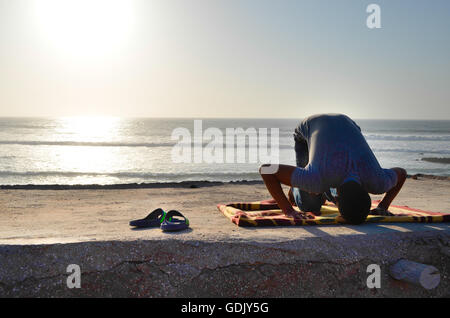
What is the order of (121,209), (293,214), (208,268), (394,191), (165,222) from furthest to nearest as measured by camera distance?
1. (121,209)
2. (394,191)
3. (293,214)
4. (165,222)
5. (208,268)

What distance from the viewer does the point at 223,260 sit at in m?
3.29

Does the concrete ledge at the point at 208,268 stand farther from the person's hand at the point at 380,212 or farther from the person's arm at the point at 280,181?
the person's hand at the point at 380,212

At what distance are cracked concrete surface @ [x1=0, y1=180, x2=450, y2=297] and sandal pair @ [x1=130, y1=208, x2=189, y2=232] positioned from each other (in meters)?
0.14

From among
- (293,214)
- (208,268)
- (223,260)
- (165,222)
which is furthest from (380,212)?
(165,222)

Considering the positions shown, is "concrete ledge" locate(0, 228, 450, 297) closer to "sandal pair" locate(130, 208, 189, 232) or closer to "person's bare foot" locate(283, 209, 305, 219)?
"sandal pair" locate(130, 208, 189, 232)

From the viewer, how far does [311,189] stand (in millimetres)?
4008

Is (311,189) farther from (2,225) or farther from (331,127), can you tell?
(2,225)

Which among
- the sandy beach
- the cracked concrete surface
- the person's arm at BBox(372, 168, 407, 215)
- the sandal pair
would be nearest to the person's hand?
the person's arm at BBox(372, 168, 407, 215)

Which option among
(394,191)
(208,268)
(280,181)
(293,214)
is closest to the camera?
(208,268)

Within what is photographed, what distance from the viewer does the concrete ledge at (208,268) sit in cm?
311

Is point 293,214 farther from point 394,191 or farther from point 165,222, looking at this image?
point 165,222

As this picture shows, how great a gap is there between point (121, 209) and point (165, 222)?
2.51m

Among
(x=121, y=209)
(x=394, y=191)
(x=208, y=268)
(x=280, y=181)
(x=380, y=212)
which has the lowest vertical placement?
(x=121, y=209)

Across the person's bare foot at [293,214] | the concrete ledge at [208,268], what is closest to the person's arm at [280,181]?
the person's bare foot at [293,214]
